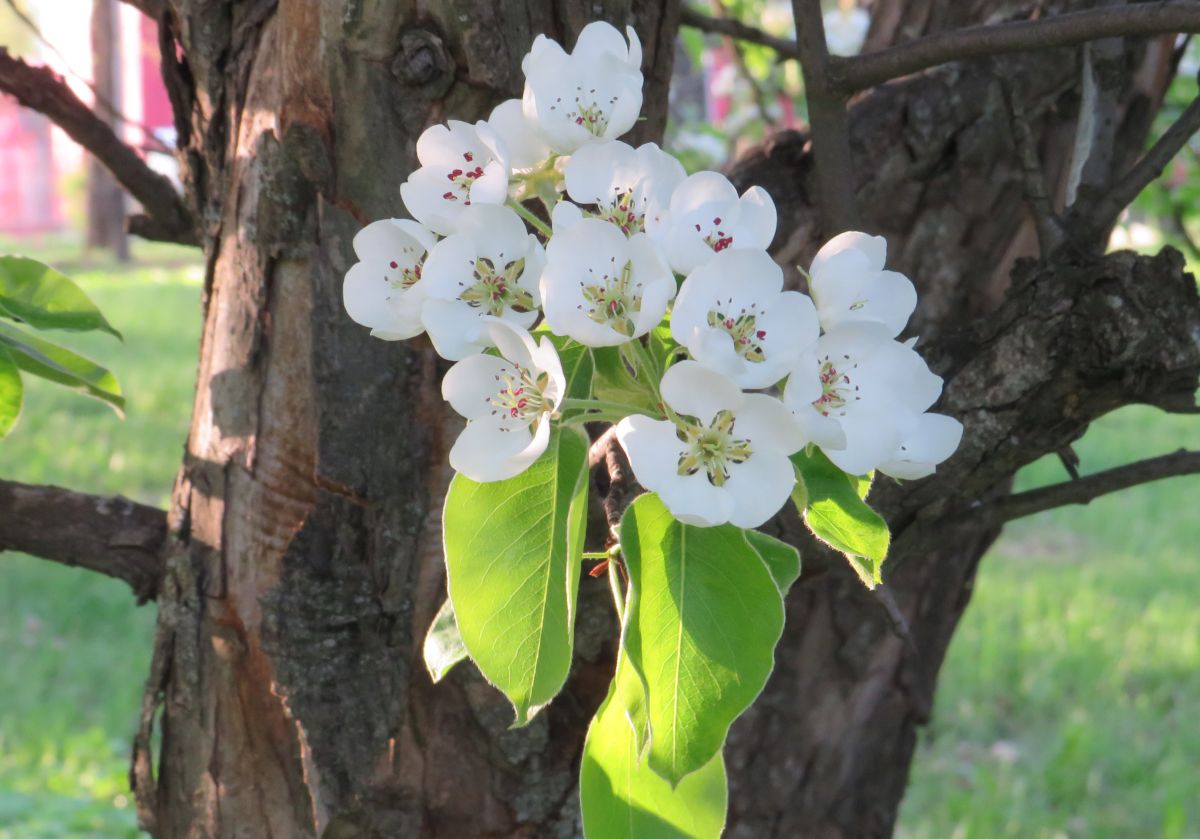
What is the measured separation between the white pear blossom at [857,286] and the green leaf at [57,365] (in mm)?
749

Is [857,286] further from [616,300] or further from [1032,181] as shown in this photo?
[1032,181]

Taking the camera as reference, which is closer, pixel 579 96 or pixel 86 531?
pixel 579 96

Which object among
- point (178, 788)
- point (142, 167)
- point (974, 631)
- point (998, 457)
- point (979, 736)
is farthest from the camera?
point (974, 631)

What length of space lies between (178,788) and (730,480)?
0.90 meters

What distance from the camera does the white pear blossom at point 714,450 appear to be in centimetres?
71

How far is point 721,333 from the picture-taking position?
710mm

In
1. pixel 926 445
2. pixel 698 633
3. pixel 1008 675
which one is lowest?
pixel 1008 675

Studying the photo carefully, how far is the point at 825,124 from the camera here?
136cm

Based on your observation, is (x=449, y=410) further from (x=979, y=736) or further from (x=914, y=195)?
(x=979, y=736)

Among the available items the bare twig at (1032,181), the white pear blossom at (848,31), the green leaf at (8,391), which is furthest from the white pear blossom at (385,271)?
the white pear blossom at (848,31)

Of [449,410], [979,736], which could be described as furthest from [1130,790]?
[449,410]

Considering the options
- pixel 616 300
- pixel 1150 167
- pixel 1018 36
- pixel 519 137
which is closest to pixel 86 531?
pixel 519 137

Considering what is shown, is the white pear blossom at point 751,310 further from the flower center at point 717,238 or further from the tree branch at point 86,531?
the tree branch at point 86,531

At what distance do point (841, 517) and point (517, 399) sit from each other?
0.23 metres
